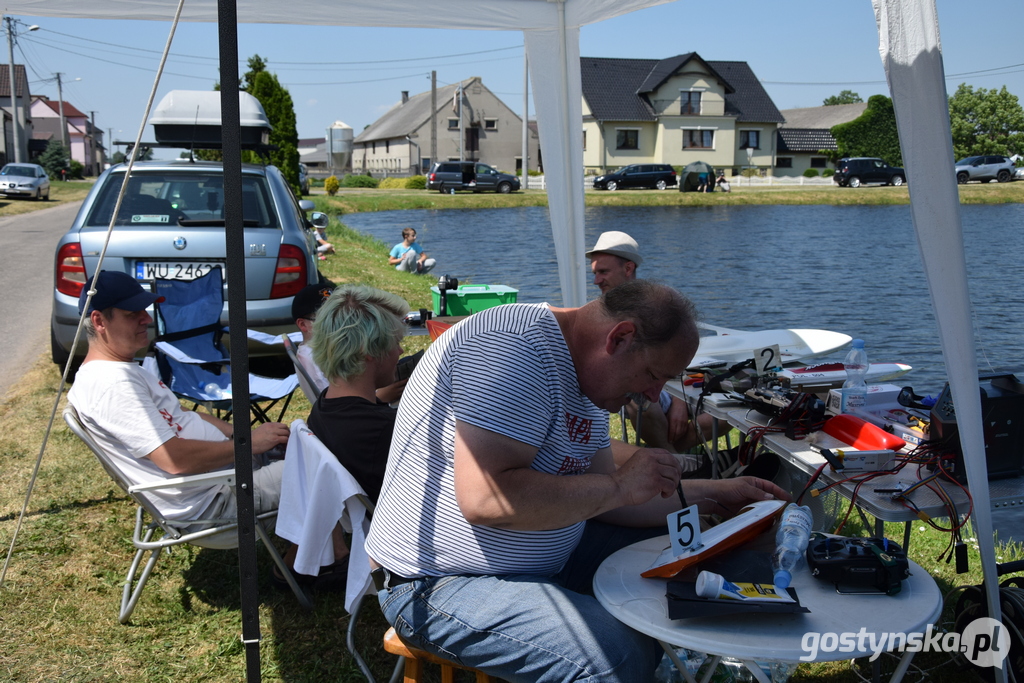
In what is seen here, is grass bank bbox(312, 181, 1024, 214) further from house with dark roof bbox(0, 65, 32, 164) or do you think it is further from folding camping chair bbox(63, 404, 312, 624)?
house with dark roof bbox(0, 65, 32, 164)

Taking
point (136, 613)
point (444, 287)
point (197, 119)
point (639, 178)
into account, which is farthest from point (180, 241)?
point (639, 178)

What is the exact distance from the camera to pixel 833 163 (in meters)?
50.5

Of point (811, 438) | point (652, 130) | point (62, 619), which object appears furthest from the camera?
point (652, 130)

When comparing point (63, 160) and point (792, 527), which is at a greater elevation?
point (63, 160)

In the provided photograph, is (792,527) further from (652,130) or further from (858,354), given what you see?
(652,130)

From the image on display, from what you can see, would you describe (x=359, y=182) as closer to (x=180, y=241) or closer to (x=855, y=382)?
(x=180, y=241)

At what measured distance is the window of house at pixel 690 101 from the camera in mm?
44781

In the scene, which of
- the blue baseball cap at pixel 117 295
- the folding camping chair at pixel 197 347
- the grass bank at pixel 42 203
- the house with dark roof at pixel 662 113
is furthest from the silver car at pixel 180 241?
the house with dark roof at pixel 662 113

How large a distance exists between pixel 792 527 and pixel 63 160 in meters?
52.0

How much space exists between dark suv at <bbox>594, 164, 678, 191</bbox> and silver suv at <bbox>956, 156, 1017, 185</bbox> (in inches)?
483

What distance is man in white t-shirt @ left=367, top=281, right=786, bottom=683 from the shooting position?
172 cm

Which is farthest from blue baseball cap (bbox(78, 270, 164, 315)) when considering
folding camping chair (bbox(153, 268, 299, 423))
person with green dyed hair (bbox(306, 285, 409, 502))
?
folding camping chair (bbox(153, 268, 299, 423))

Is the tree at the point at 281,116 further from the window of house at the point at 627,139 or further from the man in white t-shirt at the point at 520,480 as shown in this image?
the window of house at the point at 627,139

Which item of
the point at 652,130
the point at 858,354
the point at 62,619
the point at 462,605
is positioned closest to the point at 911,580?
the point at 462,605
